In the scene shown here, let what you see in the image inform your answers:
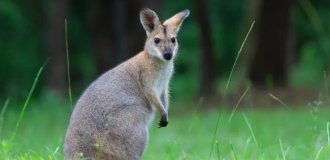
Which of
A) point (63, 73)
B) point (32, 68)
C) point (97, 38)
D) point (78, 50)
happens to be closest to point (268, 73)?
point (97, 38)

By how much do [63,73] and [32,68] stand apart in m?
4.34

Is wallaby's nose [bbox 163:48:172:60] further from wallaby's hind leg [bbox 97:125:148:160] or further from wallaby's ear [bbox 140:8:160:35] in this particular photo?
wallaby's hind leg [bbox 97:125:148:160]

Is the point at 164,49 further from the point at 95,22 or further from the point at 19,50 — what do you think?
the point at 19,50

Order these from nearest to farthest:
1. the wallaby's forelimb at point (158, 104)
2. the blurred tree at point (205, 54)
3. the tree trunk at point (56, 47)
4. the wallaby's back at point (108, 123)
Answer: the wallaby's back at point (108, 123) < the wallaby's forelimb at point (158, 104) < the blurred tree at point (205, 54) < the tree trunk at point (56, 47)

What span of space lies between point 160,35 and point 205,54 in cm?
1384

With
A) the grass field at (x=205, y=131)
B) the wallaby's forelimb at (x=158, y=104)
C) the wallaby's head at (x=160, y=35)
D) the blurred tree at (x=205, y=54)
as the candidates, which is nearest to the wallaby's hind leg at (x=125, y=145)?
the wallaby's forelimb at (x=158, y=104)

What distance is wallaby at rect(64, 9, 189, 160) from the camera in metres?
7.25

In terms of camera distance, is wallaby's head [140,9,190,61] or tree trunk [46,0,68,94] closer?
wallaby's head [140,9,190,61]

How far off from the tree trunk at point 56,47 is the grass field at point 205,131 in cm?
538

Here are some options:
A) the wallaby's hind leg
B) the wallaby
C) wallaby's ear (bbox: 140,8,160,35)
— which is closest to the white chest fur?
the wallaby

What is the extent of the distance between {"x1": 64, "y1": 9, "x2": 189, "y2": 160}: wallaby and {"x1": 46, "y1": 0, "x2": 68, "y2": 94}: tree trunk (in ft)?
61.6

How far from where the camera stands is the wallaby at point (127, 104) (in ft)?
23.8

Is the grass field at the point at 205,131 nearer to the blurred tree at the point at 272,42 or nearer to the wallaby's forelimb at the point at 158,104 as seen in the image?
the wallaby's forelimb at the point at 158,104

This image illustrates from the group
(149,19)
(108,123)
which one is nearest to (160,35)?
(149,19)
